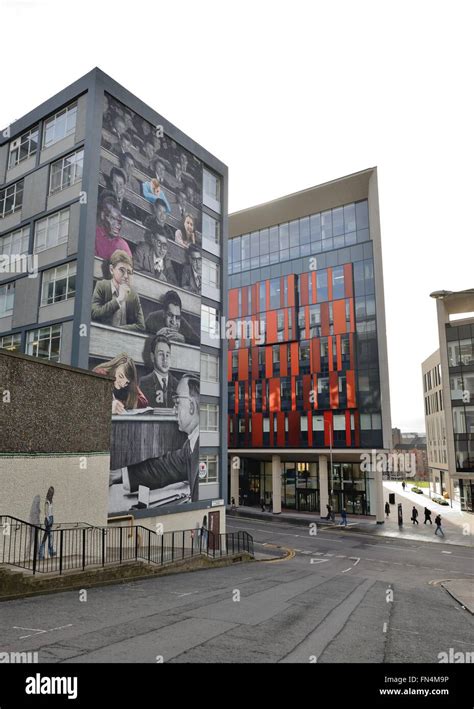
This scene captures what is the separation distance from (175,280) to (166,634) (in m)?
25.1

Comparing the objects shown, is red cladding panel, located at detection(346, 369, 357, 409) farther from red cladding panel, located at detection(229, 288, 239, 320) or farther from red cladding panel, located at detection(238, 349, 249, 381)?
red cladding panel, located at detection(229, 288, 239, 320)

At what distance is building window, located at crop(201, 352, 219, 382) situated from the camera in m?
34.3

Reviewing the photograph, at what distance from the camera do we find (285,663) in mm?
7691

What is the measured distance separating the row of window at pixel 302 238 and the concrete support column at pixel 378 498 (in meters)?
24.4

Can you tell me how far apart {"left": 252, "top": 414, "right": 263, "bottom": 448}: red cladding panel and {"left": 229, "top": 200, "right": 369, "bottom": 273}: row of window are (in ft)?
60.4

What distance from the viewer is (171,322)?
31.2 metres

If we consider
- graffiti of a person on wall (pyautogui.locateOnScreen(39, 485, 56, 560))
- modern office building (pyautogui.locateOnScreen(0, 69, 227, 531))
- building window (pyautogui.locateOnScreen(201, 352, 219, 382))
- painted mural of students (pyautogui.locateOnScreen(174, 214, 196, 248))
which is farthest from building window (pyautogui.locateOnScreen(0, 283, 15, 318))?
graffiti of a person on wall (pyautogui.locateOnScreen(39, 485, 56, 560))

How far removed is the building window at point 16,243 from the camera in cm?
2933

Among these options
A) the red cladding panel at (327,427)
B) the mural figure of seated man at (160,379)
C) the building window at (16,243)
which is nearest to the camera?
the mural figure of seated man at (160,379)

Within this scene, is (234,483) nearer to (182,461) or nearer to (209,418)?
(209,418)

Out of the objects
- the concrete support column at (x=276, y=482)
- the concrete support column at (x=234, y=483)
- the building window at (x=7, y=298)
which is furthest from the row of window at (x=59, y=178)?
the concrete support column at (x=234, y=483)

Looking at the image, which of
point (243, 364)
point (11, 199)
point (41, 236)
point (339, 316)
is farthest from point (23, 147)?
point (243, 364)

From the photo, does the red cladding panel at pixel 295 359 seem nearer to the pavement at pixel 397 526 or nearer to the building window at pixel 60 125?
the pavement at pixel 397 526
